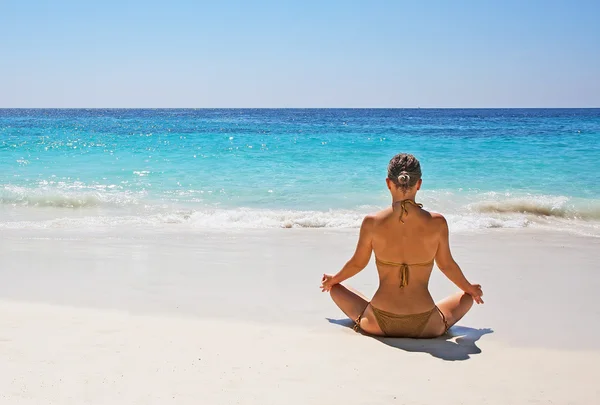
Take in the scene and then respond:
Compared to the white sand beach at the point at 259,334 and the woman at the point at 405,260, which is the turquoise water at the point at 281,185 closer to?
the white sand beach at the point at 259,334

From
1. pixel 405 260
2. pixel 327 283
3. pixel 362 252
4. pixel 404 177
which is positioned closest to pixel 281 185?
pixel 327 283

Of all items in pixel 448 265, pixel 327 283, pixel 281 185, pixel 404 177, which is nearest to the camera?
pixel 404 177

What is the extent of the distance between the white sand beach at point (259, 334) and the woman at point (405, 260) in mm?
114

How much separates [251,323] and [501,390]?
1.78 m

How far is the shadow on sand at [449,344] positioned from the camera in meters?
3.57

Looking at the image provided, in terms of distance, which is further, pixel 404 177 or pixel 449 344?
pixel 449 344

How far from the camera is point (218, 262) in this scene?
241 inches

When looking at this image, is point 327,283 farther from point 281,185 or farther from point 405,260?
point 281,185

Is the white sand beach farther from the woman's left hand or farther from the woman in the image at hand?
the woman's left hand

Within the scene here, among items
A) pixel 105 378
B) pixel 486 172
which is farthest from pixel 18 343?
pixel 486 172

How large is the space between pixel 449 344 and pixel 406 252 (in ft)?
2.07

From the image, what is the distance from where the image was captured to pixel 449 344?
3766 mm

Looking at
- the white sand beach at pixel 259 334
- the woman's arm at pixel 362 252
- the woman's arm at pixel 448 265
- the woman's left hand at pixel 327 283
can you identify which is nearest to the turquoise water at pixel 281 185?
the white sand beach at pixel 259 334

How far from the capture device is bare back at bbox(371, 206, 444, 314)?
3.76m
